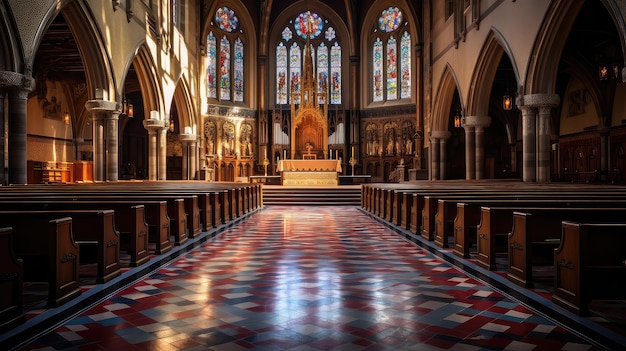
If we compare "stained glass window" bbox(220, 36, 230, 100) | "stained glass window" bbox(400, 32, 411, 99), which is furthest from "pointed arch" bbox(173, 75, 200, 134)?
"stained glass window" bbox(400, 32, 411, 99)

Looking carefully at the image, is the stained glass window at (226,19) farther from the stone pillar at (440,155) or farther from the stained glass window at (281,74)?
the stone pillar at (440,155)

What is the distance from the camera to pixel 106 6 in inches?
642

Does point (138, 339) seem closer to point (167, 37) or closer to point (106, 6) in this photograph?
point (106, 6)

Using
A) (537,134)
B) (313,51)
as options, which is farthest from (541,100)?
(313,51)

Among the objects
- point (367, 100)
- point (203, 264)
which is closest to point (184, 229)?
point (203, 264)

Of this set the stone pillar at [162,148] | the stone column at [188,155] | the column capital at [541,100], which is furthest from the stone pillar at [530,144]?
the stone column at [188,155]

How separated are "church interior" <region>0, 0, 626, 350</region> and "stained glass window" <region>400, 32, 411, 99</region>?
0.15 m

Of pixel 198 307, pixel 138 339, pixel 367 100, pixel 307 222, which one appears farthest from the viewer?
pixel 367 100

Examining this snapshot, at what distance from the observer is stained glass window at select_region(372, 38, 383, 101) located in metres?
34.0

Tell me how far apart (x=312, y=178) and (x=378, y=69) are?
511 inches

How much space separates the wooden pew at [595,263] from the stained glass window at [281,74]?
1229 inches

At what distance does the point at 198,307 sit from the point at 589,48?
22025 millimetres

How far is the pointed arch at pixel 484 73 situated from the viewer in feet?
64.2

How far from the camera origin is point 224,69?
33.2 metres
